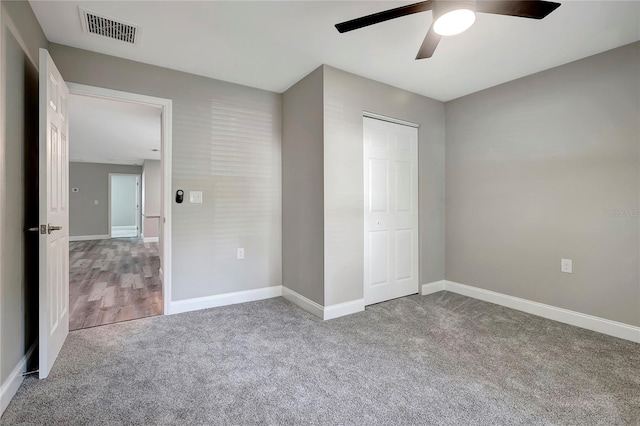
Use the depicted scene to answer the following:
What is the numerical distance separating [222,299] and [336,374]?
5.54 ft

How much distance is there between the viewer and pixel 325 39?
7.76ft

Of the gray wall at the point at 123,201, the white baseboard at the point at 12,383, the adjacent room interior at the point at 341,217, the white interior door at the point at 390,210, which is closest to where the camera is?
the white baseboard at the point at 12,383

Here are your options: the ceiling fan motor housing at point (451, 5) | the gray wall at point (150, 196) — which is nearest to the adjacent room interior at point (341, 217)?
the ceiling fan motor housing at point (451, 5)

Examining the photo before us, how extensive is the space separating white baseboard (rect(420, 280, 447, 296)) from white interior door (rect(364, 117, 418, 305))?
94 millimetres

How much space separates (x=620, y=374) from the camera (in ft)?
6.28

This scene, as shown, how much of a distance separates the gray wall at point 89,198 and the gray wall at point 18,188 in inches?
330

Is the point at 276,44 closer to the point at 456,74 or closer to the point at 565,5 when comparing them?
the point at 456,74

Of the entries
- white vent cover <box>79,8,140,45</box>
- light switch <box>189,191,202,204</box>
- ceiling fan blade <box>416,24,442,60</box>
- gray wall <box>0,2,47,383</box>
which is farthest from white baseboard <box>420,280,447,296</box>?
white vent cover <box>79,8,140,45</box>

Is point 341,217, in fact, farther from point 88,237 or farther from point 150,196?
point 88,237

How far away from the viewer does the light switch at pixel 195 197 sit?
2998 millimetres

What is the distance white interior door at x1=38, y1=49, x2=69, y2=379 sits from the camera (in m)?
1.79

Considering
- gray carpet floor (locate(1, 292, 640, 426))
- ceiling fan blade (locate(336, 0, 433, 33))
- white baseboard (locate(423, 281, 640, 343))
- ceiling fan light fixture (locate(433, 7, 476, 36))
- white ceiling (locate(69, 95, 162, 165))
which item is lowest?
gray carpet floor (locate(1, 292, 640, 426))

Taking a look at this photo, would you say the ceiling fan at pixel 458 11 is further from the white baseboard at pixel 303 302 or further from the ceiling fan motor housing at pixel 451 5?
the white baseboard at pixel 303 302

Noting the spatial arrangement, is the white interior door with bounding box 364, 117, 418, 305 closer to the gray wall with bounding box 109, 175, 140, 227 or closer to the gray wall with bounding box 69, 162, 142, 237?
the gray wall with bounding box 69, 162, 142, 237
